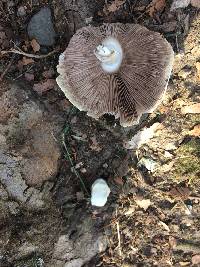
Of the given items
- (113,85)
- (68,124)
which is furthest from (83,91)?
(68,124)

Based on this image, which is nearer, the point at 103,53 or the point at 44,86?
the point at 103,53

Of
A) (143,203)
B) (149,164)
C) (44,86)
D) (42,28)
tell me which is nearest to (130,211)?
(143,203)

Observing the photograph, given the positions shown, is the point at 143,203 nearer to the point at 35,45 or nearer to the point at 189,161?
the point at 189,161

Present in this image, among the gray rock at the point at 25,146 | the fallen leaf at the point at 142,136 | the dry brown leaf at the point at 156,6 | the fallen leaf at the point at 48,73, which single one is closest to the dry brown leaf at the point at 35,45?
the fallen leaf at the point at 48,73

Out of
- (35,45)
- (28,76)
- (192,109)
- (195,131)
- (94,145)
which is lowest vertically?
(94,145)

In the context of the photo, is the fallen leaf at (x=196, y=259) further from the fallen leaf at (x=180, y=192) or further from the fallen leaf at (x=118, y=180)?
the fallen leaf at (x=118, y=180)

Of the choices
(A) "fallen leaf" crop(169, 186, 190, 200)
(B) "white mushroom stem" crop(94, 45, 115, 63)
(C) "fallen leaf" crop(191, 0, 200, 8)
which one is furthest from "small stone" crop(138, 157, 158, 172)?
(C) "fallen leaf" crop(191, 0, 200, 8)
